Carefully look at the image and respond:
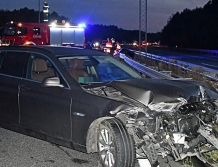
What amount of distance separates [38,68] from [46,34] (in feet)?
67.7

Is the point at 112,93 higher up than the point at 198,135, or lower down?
higher up

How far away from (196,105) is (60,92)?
188cm

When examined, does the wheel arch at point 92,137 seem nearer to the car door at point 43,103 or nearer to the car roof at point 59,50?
the car door at point 43,103

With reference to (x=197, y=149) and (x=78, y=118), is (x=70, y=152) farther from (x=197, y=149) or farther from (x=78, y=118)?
(x=197, y=149)

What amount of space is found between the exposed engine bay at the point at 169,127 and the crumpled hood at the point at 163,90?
56mm

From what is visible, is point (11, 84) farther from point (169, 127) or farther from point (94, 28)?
point (94, 28)

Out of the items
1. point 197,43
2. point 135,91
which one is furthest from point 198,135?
point 197,43

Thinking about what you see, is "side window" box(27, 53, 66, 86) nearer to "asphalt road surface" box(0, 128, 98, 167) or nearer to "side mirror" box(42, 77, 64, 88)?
"side mirror" box(42, 77, 64, 88)

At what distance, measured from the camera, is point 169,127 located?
15.4 feet

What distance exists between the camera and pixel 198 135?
477 cm

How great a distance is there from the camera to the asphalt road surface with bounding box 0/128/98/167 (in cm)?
543

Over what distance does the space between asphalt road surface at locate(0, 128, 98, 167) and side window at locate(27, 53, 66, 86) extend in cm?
112

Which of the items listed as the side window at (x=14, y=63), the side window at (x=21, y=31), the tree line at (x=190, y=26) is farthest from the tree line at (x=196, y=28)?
the side window at (x=14, y=63)

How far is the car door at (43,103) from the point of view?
539 centimetres
